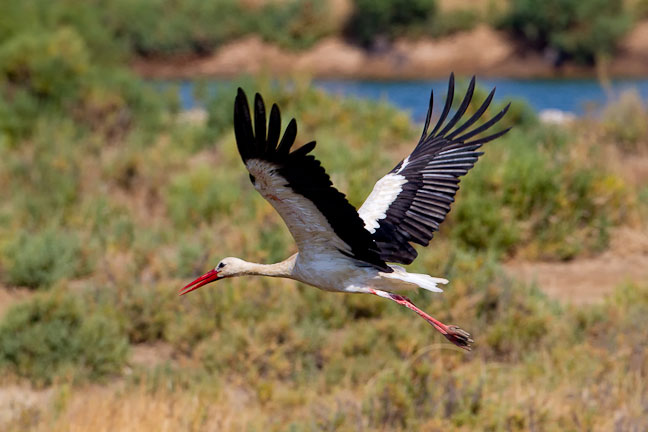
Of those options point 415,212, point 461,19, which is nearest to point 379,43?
point 461,19

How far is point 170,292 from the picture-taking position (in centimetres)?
933

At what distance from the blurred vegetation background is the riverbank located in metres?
18.7

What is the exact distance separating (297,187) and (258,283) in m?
4.62

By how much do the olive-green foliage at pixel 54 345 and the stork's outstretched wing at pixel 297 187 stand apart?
11.0 ft

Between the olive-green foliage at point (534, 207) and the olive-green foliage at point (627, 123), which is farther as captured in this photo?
the olive-green foliage at point (627, 123)

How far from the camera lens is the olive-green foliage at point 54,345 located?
8.22 m

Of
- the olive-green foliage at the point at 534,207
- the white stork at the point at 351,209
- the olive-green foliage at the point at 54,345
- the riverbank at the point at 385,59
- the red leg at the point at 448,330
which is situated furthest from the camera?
the riverbank at the point at 385,59

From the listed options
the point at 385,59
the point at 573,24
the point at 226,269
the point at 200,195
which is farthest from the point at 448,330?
the point at 385,59

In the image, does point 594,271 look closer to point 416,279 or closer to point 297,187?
point 416,279

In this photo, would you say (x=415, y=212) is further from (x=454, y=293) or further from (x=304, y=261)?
(x=454, y=293)

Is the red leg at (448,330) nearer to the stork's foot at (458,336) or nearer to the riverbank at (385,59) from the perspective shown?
the stork's foot at (458,336)

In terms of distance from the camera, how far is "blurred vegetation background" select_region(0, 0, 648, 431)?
7.02 metres

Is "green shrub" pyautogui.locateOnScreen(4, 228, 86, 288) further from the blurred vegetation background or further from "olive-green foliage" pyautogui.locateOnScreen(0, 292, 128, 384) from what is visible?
"olive-green foliage" pyautogui.locateOnScreen(0, 292, 128, 384)

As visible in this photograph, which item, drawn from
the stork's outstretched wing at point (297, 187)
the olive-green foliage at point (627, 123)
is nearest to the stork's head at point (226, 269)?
the stork's outstretched wing at point (297, 187)
